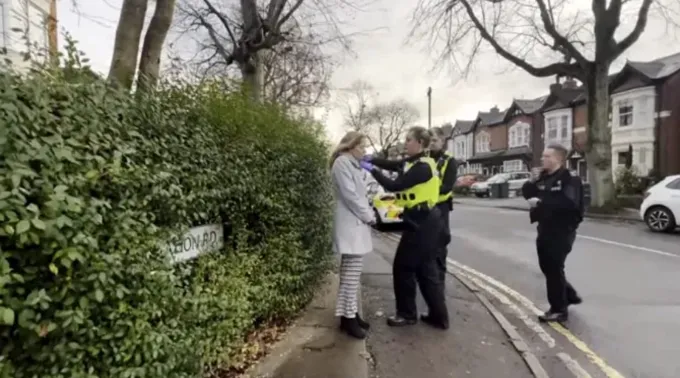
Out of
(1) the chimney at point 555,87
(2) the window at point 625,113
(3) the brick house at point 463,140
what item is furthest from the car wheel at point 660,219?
(3) the brick house at point 463,140

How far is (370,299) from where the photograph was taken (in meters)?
6.00

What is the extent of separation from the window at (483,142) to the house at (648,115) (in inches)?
889

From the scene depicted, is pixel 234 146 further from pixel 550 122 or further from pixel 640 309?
pixel 550 122

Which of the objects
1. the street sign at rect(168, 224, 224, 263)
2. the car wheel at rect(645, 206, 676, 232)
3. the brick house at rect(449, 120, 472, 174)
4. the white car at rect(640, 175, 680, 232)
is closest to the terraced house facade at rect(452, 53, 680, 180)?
the brick house at rect(449, 120, 472, 174)

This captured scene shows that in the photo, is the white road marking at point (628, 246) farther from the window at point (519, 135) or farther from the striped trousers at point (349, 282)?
the window at point (519, 135)

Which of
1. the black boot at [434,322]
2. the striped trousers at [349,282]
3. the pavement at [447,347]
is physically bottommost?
the pavement at [447,347]

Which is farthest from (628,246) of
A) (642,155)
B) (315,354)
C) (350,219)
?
(642,155)

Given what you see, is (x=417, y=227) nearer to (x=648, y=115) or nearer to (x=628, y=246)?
(x=628, y=246)

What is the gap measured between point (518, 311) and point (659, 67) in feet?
111

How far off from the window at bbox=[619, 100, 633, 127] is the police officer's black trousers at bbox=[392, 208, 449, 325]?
33834 mm

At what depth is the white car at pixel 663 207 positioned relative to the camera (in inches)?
499

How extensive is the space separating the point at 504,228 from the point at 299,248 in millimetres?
11073

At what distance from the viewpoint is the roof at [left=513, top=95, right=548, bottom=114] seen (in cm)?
4803

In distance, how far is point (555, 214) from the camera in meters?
4.91
